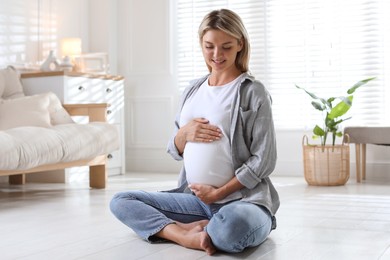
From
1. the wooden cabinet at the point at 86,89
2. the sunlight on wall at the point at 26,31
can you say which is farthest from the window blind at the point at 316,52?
the sunlight on wall at the point at 26,31

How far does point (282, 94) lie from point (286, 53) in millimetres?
337

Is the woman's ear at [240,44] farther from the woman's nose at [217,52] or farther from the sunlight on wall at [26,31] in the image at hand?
the sunlight on wall at [26,31]

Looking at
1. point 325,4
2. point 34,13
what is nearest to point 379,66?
point 325,4

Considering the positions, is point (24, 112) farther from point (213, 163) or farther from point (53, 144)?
point (213, 163)

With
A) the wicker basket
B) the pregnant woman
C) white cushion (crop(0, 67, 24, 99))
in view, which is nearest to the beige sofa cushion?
white cushion (crop(0, 67, 24, 99))

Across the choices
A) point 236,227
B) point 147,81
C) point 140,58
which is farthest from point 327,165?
point 236,227

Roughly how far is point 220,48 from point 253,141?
313mm

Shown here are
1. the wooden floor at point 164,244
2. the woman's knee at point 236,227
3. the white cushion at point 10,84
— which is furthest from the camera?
the white cushion at point 10,84

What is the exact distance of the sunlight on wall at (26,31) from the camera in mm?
4410

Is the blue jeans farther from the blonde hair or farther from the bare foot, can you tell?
the blonde hair

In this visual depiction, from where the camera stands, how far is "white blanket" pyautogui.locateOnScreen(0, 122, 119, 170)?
2961 mm

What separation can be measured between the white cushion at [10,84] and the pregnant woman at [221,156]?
2305 mm

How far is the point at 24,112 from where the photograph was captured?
3.68 metres

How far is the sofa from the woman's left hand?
1.35m
